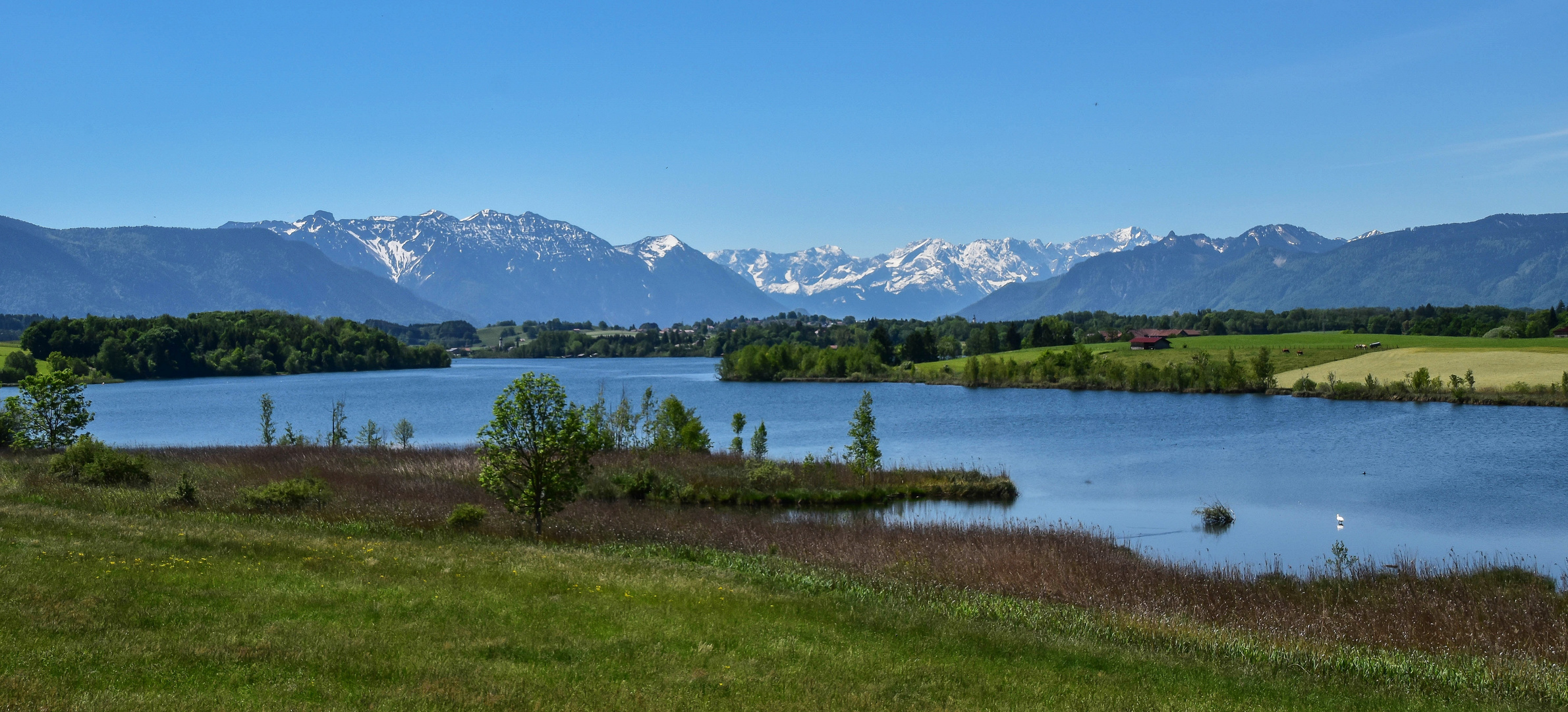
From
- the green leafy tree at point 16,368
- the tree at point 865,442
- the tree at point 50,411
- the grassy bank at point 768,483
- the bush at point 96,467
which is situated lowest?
the grassy bank at point 768,483

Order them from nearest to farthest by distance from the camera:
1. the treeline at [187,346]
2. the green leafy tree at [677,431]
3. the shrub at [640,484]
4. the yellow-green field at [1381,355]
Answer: the shrub at [640,484], the green leafy tree at [677,431], the yellow-green field at [1381,355], the treeline at [187,346]

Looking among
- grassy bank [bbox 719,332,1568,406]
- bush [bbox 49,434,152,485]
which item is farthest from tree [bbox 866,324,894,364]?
bush [bbox 49,434,152,485]

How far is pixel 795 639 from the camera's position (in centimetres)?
1398

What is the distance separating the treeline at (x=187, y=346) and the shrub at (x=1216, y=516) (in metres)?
159

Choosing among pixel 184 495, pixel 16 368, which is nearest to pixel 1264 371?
pixel 184 495

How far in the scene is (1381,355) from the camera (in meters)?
126

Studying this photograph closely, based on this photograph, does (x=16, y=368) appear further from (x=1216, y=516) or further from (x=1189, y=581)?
(x=1189, y=581)

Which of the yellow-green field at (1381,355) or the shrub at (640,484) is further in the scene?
the yellow-green field at (1381,355)

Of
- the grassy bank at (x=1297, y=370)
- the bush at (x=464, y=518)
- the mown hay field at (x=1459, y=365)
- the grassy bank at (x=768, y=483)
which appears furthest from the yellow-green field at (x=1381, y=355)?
the bush at (x=464, y=518)

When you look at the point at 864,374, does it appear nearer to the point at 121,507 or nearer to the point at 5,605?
the point at 121,507

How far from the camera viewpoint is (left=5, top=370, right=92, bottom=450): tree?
4106 cm

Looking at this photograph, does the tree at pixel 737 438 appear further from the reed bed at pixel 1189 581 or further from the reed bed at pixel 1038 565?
the reed bed at pixel 1189 581

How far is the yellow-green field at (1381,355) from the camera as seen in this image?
104 meters

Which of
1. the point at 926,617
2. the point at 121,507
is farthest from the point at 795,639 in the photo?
the point at 121,507
